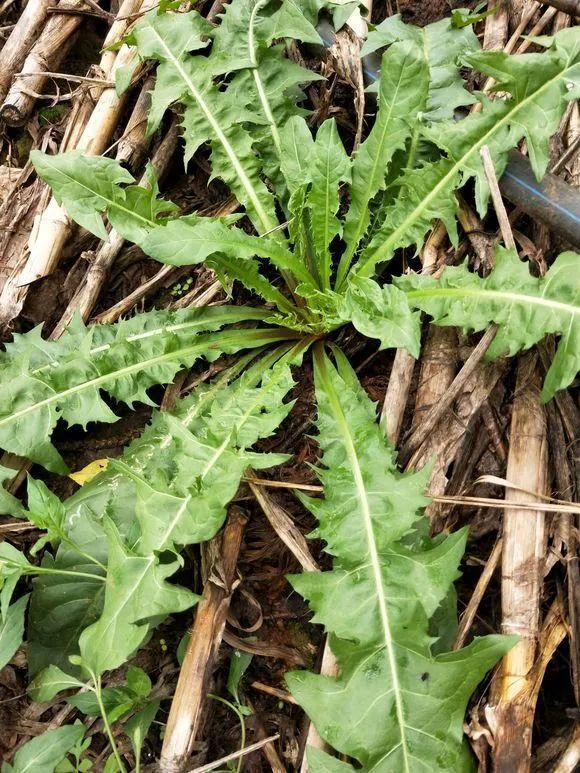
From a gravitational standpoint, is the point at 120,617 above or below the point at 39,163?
below

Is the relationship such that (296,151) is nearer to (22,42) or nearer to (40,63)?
(40,63)

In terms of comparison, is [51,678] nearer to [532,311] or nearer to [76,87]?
[532,311]

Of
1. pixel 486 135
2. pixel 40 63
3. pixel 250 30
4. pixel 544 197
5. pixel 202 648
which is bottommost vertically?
pixel 202 648

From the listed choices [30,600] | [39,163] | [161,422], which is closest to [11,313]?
[39,163]

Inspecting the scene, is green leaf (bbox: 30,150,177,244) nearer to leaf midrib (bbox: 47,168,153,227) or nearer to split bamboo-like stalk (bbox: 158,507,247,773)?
leaf midrib (bbox: 47,168,153,227)

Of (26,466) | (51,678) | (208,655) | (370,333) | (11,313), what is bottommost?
(208,655)

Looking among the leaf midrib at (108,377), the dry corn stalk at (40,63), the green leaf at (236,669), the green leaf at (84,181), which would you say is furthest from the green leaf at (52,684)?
the dry corn stalk at (40,63)

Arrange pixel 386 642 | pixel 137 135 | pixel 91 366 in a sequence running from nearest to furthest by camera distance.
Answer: pixel 386 642, pixel 91 366, pixel 137 135

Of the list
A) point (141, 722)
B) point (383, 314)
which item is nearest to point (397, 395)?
point (383, 314)
